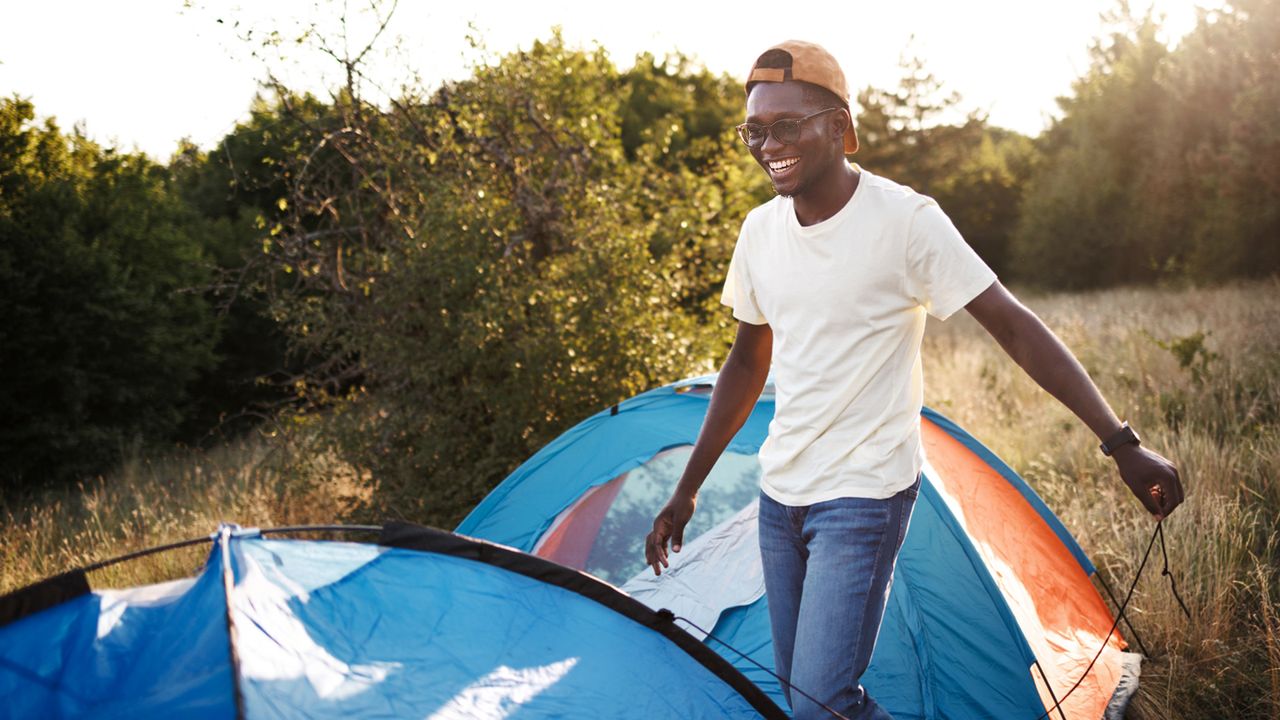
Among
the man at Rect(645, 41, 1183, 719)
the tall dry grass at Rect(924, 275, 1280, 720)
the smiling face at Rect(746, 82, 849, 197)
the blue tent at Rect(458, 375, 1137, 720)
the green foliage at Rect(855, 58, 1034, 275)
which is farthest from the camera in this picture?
the green foliage at Rect(855, 58, 1034, 275)

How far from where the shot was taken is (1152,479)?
162cm

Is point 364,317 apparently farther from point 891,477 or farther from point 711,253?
point 891,477

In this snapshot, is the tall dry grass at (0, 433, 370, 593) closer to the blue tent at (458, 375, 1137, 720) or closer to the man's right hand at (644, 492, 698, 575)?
the blue tent at (458, 375, 1137, 720)

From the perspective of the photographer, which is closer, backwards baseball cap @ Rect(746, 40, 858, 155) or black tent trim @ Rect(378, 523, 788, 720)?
backwards baseball cap @ Rect(746, 40, 858, 155)

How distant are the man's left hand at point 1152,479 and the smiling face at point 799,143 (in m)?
0.81

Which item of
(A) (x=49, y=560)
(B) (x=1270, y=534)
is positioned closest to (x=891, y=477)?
(B) (x=1270, y=534)

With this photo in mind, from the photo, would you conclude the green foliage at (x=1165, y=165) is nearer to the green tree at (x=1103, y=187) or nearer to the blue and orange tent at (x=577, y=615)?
the green tree at (x=1103, y=187)

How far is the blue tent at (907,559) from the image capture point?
9.73ft

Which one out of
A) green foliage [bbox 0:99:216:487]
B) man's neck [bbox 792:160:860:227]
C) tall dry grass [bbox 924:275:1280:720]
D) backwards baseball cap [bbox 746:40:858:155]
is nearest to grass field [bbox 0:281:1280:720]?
tall dry grass [bbox 924:275:1280:720]

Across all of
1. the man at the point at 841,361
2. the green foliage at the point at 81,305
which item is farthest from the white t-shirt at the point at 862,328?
the green foliage at the point at 81,305

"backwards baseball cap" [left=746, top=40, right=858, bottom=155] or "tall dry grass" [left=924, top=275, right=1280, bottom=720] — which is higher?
"backwards baseball cap" [left=746, top=40, right=858, bottom=155]

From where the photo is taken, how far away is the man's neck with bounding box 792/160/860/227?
1934 mm

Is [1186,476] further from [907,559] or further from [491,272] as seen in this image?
[491,272]

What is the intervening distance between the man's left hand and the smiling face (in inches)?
31.9
